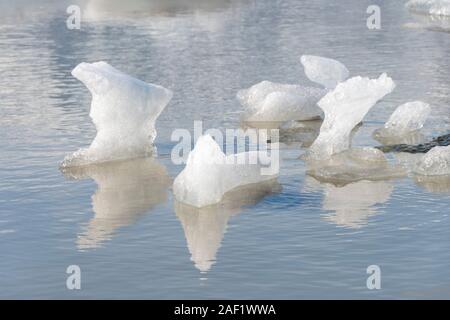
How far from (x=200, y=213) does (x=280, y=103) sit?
290 inches

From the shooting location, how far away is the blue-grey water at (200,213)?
13.5 metres

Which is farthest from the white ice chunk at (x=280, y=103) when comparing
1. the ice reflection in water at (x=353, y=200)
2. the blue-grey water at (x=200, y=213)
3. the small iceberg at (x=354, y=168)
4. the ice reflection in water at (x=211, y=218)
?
the ice reflection in water at (x=211, y=218)

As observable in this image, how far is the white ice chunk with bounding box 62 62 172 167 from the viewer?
19.5 meters

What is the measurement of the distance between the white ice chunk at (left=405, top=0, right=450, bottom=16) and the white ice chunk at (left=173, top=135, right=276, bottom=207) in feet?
98.9

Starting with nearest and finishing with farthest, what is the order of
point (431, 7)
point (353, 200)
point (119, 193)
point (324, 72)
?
point (353, 200) < point (119, 193) < point (324, 72) < point (431, 7)

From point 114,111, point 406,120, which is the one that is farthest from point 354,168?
point 114,111

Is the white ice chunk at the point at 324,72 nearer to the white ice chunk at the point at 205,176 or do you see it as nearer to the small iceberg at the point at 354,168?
the small iceberg at the point at 354,168

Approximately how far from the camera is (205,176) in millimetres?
16484

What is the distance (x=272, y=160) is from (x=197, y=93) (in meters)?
8.18

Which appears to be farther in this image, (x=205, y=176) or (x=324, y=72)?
(x=324, y=72)

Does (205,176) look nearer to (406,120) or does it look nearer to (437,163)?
(437,163)

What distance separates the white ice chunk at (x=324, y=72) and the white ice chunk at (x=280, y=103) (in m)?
0.70

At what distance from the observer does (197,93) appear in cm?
2650
